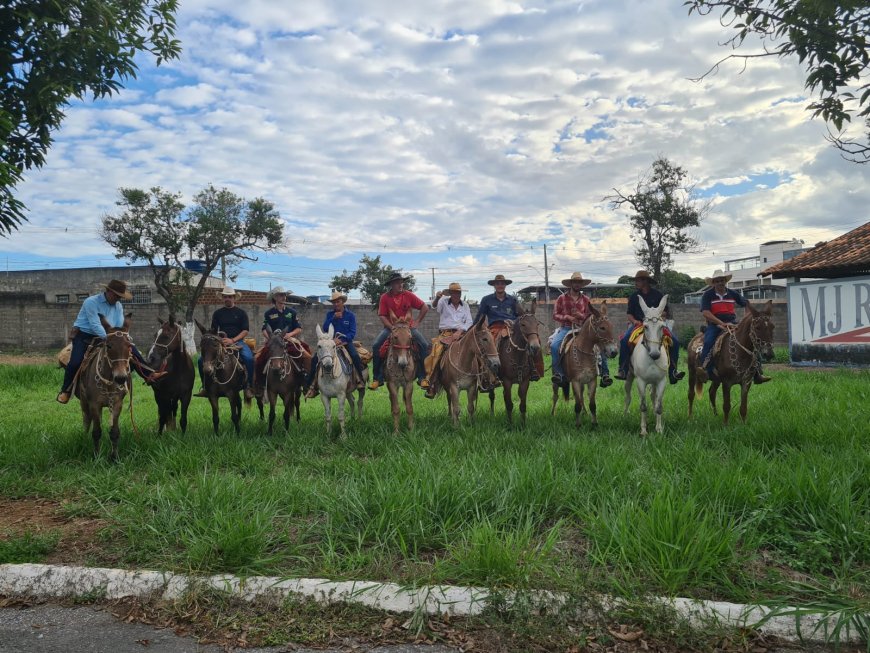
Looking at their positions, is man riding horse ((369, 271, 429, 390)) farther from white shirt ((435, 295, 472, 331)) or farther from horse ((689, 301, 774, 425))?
horse ((689, 301, 774, 425))

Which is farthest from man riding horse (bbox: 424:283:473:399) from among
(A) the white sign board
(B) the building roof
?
(B) the building roof

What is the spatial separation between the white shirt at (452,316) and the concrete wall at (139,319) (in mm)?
18773

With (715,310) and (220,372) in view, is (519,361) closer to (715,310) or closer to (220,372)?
(715,310)

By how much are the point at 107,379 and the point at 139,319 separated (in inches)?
982

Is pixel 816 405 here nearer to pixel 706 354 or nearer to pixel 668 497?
pixel 706 354

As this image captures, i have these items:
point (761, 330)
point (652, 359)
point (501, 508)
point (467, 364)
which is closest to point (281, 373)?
point (467, 364)

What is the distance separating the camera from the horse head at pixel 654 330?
8719 millimetres

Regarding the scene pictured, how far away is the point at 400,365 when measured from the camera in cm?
923

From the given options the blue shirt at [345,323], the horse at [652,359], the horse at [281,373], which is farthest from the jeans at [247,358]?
the horse at [652,359]

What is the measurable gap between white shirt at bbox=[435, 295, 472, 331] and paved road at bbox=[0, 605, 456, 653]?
Result: 7705 mm

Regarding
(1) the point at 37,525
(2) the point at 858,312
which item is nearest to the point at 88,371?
(1) the point at 37,525

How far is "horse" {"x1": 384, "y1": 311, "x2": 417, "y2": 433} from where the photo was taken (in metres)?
9.39

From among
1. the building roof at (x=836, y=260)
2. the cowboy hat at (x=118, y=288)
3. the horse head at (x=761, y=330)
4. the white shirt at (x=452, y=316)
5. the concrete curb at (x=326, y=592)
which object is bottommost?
the concrete curb at (x=326, y=592)

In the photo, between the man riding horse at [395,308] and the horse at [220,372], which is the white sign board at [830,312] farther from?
the horse at [220,372]
